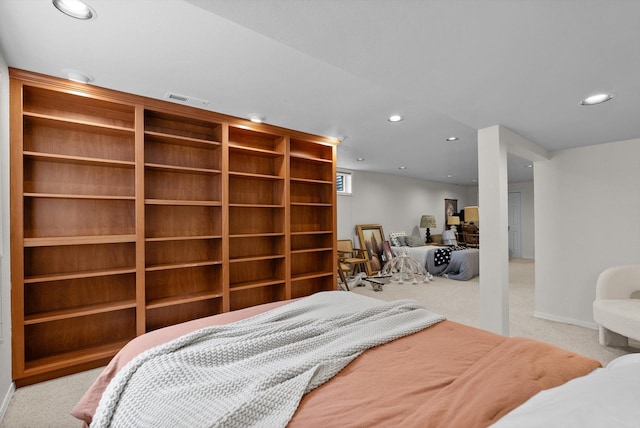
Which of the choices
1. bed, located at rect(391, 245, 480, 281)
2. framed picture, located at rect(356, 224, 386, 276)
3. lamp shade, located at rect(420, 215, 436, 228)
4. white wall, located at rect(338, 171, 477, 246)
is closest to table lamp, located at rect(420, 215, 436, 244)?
lamp shade, located at rect(420, 215, 436, 228)

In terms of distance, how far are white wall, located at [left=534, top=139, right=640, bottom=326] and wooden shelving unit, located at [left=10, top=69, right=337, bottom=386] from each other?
3.21 metres

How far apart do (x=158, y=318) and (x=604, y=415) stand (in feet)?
10.9

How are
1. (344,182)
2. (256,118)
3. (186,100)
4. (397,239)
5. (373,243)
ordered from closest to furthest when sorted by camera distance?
(186,100)
(256,118)
(344,182)
(373,243)
(397,239)

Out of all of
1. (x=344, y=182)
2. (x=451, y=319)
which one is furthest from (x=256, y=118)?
(x=344, y=182)

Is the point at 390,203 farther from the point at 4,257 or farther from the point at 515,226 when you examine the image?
the point at 4,257

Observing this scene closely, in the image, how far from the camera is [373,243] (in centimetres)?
679

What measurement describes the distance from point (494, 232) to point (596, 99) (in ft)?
3.83

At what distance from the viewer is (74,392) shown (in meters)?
2.23

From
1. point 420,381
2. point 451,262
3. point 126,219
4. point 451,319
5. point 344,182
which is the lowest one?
point 451,319

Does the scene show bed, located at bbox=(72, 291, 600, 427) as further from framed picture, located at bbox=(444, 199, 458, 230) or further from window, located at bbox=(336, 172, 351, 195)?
framed picture, located at bbox=(444, 199, 458, 230)

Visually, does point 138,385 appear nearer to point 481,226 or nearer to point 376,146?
Answer: point 481,226

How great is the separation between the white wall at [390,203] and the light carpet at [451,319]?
1.82m

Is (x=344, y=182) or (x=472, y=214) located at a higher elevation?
(x=344, y=182)

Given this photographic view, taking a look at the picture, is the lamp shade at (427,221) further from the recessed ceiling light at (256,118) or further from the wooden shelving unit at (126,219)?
the recessed ceiling light at (256,118)
